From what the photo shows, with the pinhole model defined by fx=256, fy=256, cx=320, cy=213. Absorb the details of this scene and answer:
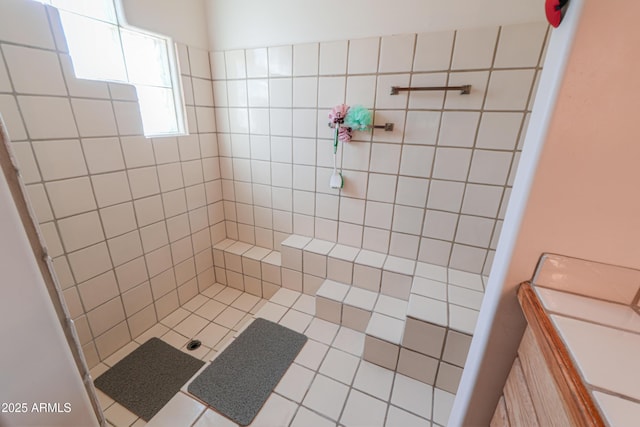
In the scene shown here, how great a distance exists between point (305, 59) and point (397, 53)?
Result: 517 millimetres

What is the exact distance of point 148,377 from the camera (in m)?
1.34

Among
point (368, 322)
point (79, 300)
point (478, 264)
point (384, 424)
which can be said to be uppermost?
point (478, 264)

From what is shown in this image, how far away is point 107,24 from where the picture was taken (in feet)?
4.10

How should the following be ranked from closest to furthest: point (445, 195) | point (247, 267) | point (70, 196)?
point (70, 196) → point (445, 195) → point (247, 267)

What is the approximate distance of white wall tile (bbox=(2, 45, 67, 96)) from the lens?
3.17 feet

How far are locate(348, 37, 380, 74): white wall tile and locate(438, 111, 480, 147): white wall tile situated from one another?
457 mm

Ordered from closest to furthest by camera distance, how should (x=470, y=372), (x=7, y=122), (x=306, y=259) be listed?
(x=470, y=372), (x=7, y=122), (x=306, y=259)

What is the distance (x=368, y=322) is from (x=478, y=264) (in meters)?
0.69

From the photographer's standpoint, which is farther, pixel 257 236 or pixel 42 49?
pixel 257 236

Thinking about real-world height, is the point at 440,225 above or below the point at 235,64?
below

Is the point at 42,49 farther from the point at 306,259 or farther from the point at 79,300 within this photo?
the point at 306,259

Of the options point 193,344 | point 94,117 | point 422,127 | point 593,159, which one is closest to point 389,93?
point 422,127

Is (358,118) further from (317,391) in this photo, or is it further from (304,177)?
(317,391)

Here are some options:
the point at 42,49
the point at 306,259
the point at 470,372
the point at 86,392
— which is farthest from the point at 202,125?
the point at 470,372
